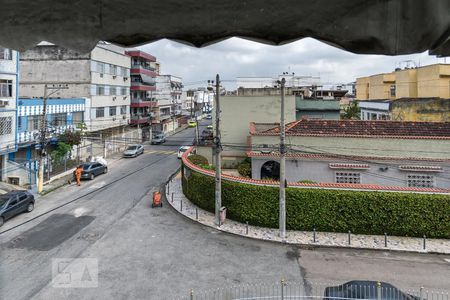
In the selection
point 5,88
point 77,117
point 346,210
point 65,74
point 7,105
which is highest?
point 65,74

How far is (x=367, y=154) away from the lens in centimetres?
2020

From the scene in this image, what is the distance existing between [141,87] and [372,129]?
1340 inches

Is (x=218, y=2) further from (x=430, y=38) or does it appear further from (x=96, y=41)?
(x=430, y=38)

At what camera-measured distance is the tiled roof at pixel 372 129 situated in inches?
797

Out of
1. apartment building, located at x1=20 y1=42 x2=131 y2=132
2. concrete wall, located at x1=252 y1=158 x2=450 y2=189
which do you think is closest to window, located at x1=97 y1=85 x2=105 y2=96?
apartment building, located at x1=20 y1=42 x2=131 y2=132

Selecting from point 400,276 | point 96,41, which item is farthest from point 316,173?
point 96,41

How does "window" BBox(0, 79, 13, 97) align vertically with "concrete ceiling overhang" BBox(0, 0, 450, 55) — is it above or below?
above

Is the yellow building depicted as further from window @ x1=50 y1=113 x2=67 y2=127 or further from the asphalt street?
window @ x1=50 y1=113 x2=67 y2=127

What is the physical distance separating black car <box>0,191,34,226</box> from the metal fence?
1190 centimetres

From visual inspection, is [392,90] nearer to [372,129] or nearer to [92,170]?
[372,129]

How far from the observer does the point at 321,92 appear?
5294 centimetres

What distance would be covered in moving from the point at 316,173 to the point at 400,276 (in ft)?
27.3

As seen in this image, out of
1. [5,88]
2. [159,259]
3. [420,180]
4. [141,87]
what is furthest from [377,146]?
[141,87]

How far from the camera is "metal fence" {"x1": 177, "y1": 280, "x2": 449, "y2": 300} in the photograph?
9.95 meters
